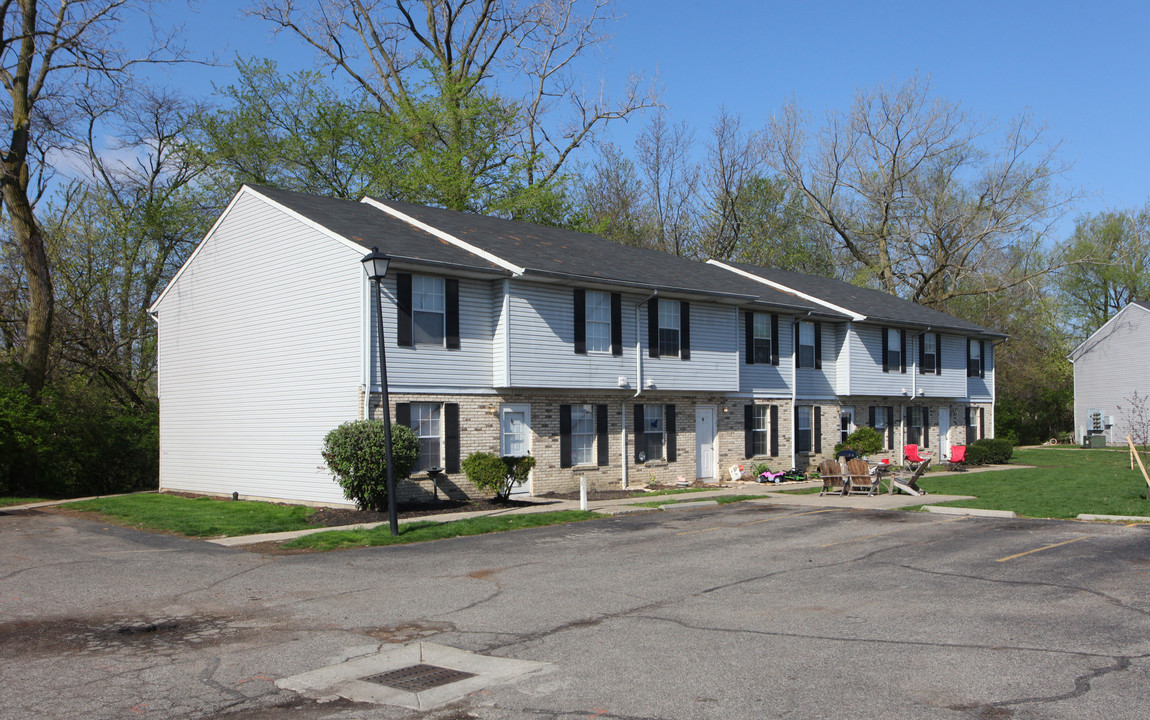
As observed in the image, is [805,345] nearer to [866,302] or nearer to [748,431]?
[748,431]

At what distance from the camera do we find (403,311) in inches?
806

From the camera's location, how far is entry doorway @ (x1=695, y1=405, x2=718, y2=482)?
2752cm

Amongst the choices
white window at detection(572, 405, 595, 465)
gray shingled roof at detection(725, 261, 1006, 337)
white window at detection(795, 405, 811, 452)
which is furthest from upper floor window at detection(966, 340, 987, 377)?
white window at detection(572, 405, 595, 465)

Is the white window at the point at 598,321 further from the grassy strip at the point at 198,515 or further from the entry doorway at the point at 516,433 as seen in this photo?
the grassy strip at the point at 198,515

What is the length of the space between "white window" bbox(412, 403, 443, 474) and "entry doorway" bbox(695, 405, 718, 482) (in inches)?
365

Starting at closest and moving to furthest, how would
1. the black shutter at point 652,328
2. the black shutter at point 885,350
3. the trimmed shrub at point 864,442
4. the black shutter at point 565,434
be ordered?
the black shutter at point 565,434 → the black shutter at point 652,328 → the trimmed shrub at point 864,442 → the black shutter at point 885,350

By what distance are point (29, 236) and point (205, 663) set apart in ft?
76.7

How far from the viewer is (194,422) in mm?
26031

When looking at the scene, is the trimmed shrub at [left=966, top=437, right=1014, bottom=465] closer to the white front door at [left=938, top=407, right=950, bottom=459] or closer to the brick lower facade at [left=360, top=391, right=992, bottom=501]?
the white front door at [left=938, top=407, right=950, bottom=459]

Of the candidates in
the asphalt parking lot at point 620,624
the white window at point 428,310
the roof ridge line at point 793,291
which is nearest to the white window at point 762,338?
the roof ridge line at point 793,291

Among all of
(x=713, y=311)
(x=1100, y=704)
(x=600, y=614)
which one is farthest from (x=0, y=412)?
(x=1100, y=704)

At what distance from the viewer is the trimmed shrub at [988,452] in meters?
36.4

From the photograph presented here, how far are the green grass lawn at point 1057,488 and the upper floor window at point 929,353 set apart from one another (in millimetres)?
5493

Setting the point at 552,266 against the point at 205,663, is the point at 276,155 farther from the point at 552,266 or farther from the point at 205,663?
the point at 205,663
